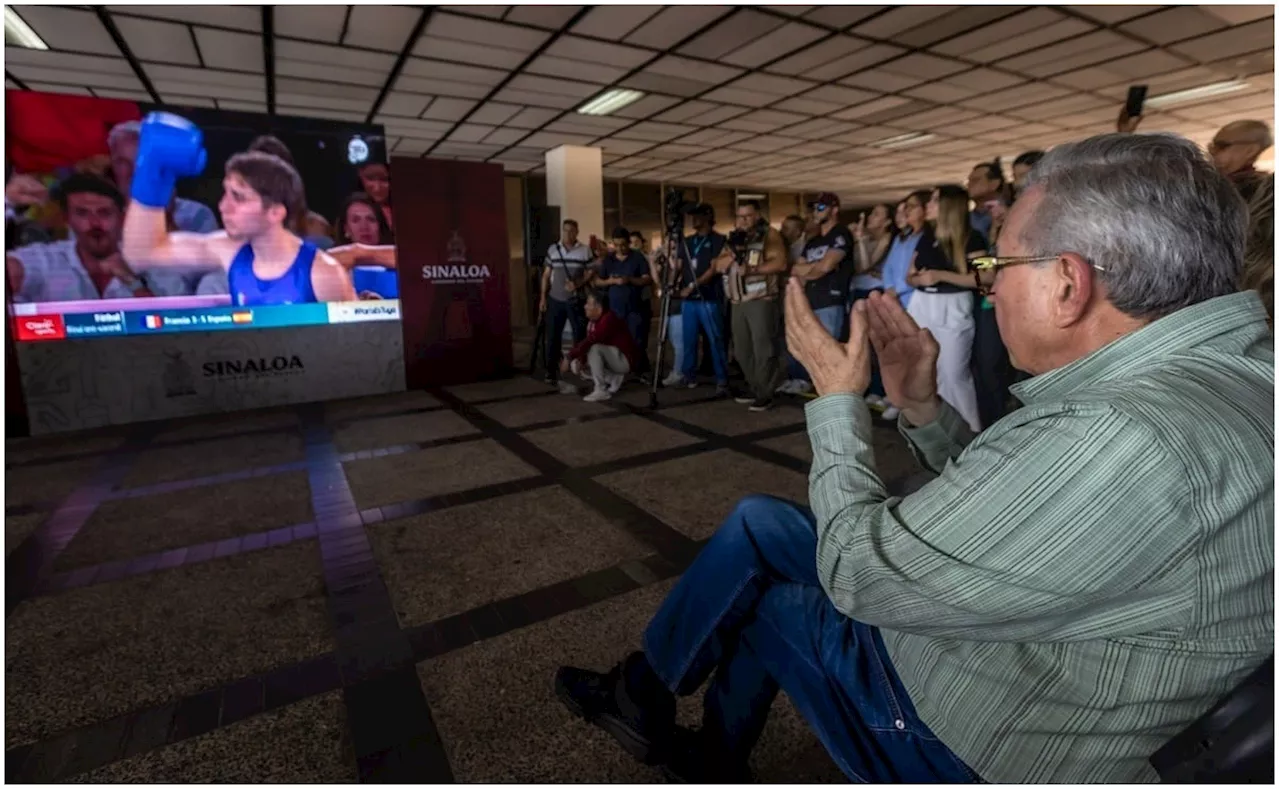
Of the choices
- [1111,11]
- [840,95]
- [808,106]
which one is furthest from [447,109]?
[1111,11]

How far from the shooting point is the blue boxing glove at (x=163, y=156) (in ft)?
15.9

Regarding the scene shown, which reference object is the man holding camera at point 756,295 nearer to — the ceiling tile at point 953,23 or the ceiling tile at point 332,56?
the ceiling tile at point 953,23

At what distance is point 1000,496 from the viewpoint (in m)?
0.70

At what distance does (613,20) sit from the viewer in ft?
16.8

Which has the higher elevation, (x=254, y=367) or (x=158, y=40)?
(x=158, y=40)

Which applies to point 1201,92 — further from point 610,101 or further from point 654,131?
point 610,101

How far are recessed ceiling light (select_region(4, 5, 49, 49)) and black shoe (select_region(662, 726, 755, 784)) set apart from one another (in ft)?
21.7

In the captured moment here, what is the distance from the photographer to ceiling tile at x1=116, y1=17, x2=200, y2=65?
4852 mm

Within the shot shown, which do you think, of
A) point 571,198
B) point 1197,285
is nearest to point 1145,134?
point 1197,285

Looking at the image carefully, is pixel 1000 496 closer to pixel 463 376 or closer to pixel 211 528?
pixel 211 528

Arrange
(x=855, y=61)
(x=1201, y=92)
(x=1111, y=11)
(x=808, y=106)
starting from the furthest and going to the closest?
1. (x=808, y=106)
2. (x=1201, y=92)
3. (x=855, y=61)
4. (x=1111, y=11)

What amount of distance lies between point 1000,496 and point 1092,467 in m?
0.09

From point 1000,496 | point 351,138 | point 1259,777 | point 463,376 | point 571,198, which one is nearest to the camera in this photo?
point 1259,777

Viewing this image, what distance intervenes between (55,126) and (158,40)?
115cm
